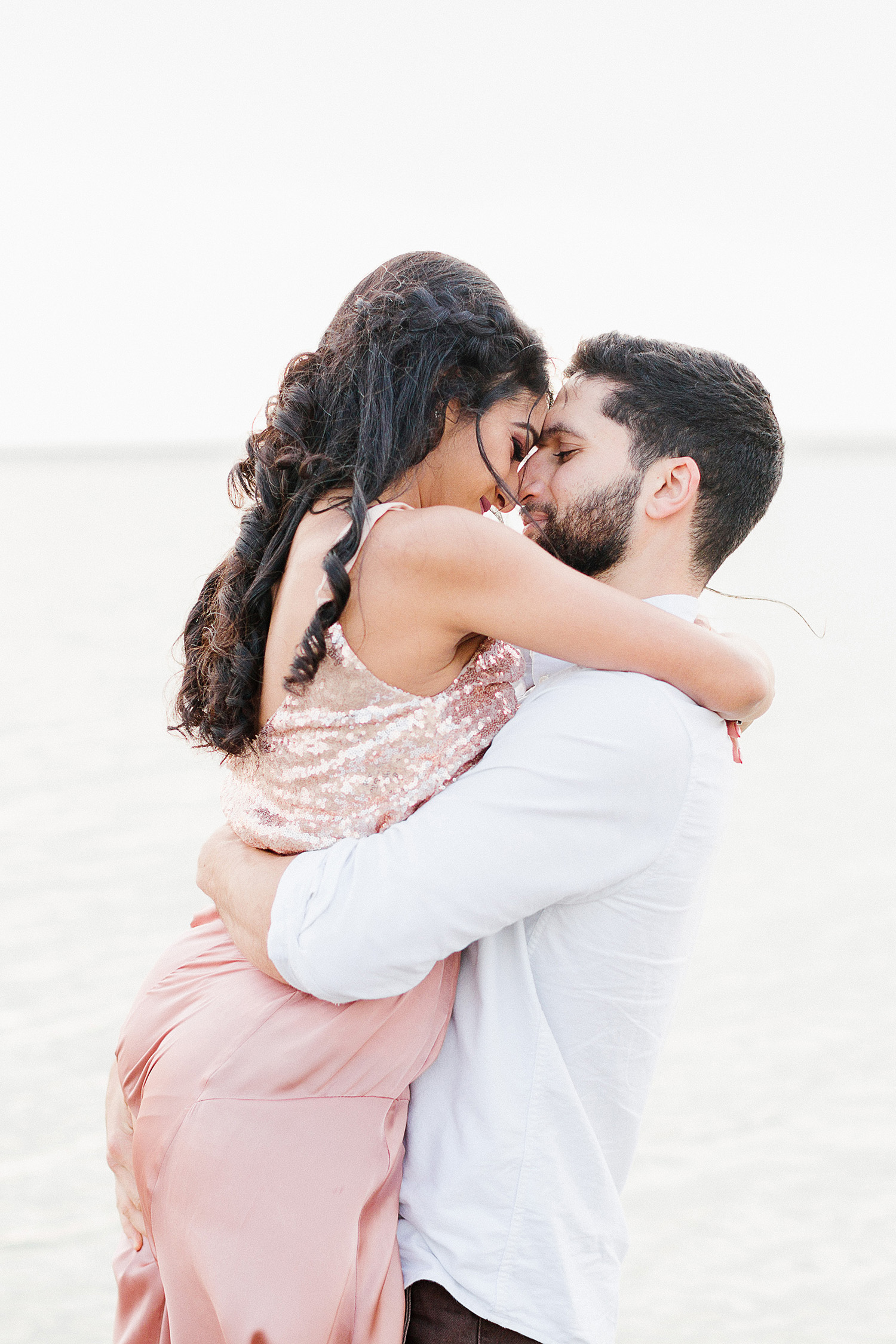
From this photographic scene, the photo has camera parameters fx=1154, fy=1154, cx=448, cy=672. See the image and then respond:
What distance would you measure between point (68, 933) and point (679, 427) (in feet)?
13.5

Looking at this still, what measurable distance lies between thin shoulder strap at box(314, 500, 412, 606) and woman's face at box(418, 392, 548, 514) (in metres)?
0.15

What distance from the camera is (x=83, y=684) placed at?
985cm

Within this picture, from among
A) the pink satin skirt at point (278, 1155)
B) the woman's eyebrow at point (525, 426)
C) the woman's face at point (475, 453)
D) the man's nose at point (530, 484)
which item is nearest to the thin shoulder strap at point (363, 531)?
the woman's face at point (475, 453)

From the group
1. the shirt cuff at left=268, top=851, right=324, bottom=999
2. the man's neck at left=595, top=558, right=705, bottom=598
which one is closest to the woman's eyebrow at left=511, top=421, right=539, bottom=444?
the man's neck at left=595, top=558, right=705, bottom=598

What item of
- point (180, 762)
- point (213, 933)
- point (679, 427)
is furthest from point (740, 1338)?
point (180, 762)

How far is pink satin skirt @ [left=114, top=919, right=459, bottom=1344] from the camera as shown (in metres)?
1.32

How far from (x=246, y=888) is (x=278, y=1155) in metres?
0.32

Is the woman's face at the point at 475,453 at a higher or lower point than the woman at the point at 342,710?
higher

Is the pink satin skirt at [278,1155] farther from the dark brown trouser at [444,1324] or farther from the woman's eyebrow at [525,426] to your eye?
the woman's eyebrow at [525,426]

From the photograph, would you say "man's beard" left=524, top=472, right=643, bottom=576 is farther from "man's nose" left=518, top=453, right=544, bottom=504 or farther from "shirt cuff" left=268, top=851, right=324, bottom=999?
"shirt cuff" left=268, top=851, right=324, bottom=999

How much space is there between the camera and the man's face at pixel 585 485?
1739 mm

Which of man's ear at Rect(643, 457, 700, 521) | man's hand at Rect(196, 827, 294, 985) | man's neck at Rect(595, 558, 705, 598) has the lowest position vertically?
man's hand at Rect(196, 827, 294, 985)

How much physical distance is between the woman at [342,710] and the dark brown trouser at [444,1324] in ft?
0.16

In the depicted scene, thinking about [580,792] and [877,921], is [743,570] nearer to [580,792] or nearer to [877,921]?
[877,921]
